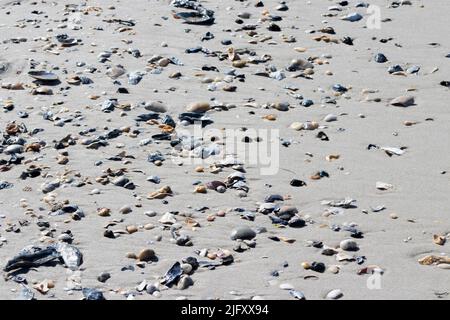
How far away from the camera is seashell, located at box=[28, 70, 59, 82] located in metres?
7.28

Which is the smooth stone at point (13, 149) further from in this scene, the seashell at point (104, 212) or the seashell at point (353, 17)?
the seashell at point (353, 17)

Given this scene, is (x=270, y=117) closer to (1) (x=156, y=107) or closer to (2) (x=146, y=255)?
(1) (x=156, y=107)

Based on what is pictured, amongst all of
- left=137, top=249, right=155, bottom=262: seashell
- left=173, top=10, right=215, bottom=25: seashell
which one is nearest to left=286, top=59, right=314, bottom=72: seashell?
left=173, top=10, right=215, bottom=25: seashell

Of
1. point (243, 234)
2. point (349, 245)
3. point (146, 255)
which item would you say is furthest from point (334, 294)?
point (146, 255)

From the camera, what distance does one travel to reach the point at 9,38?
27.9ft

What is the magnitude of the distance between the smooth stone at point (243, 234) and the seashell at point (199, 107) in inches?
77.5

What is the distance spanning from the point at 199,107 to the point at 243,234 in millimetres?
2050

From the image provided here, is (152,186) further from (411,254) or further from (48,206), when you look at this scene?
(411,254)

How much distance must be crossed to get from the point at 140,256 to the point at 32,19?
17.7 feet

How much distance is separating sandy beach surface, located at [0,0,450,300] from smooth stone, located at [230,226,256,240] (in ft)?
0.05

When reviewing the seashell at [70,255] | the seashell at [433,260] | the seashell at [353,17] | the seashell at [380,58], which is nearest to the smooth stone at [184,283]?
the seashell at [70,255]

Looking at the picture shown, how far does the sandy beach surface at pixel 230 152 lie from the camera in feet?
14.3

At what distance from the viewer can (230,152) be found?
5.78 meters
